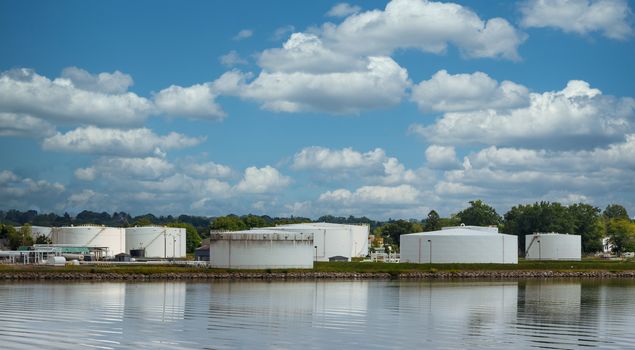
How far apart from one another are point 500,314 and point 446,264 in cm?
6073

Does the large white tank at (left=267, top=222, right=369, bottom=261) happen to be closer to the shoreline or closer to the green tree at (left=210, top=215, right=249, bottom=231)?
the shoreline

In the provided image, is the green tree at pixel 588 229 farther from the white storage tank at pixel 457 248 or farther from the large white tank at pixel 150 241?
the large white tank at pixel 150 241

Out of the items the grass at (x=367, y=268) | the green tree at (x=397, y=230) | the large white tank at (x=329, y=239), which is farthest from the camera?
the green tree at (x=397, y=230)

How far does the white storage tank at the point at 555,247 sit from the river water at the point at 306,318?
6598 cm

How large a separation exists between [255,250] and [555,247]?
202 ft

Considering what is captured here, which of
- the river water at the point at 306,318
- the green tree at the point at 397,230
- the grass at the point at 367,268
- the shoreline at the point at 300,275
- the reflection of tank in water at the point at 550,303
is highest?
the green tree at the point at 397,230

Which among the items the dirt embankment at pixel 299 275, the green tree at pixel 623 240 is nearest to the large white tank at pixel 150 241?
the dirt embankment at pixel 299 275

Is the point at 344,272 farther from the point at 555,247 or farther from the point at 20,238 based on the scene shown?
the point at 20,238

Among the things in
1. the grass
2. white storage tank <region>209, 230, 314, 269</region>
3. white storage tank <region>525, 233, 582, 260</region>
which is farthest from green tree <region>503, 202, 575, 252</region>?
white storage tank <region>209, 230, 314, 269</region>

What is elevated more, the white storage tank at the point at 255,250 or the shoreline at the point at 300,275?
the white storage tank at the point at 255,250

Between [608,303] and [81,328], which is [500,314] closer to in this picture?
[608,303]

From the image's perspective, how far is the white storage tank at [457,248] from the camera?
115312 mm

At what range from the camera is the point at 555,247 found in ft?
463

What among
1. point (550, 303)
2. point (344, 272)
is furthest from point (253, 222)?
point (550, 303)
